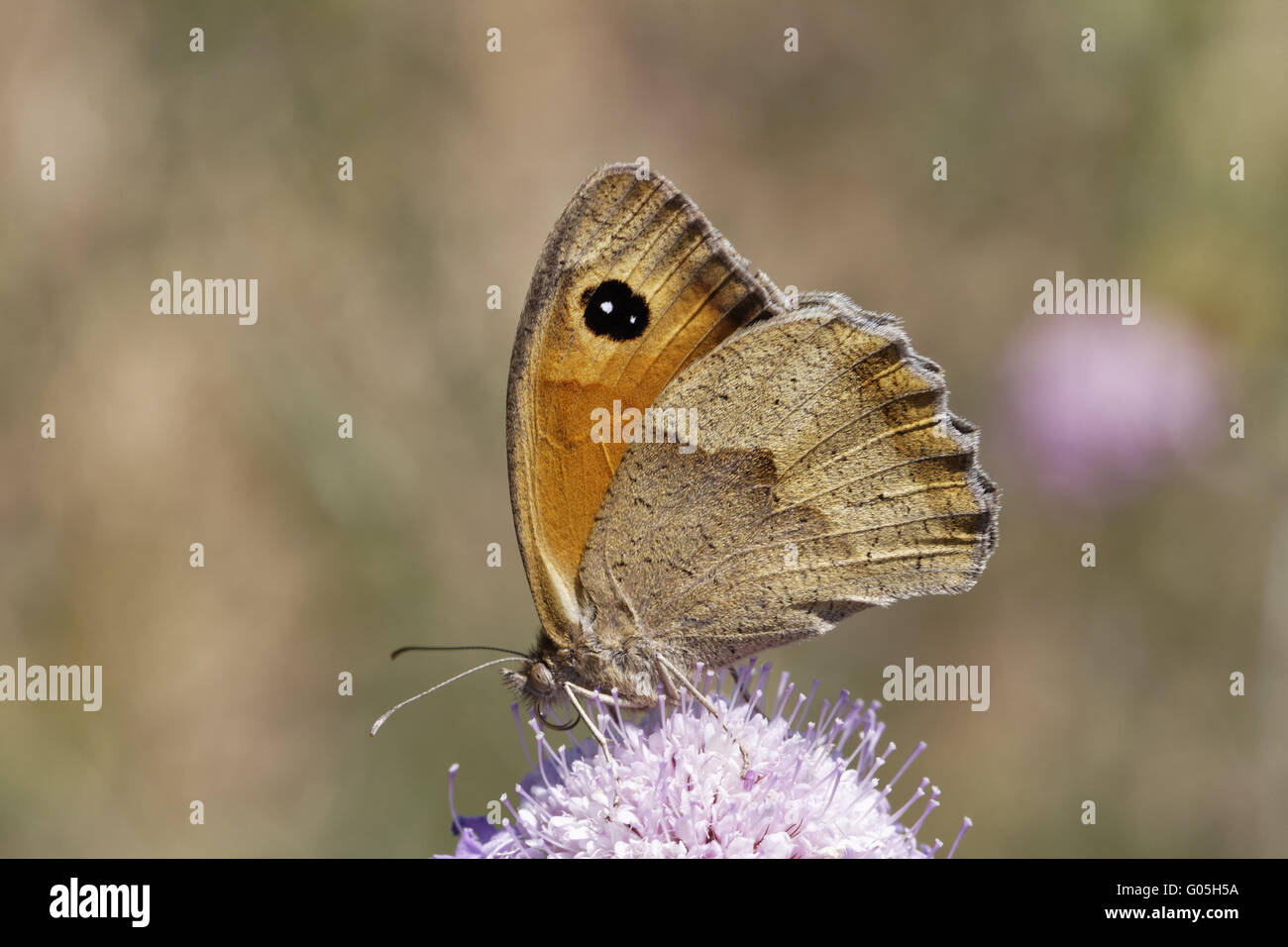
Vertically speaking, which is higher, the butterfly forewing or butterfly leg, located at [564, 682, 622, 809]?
the butterfly forewing

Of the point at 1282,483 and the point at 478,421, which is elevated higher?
the point at 478,421

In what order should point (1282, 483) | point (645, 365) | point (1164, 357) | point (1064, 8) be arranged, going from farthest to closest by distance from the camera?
point (1064, 8) → point (1164, 357) → point (1282, 483) → point (645, 365)

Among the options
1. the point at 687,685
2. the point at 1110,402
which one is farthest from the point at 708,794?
the point at 1110,402

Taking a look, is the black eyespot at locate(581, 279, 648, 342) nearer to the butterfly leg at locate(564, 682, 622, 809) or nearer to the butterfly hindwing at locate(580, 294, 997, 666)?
the butterfly hindwing at locate(580, 294, 997, 666)

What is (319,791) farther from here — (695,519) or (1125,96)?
(1125,96)

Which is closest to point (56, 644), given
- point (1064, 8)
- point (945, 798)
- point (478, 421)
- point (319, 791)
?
point (319, 791)

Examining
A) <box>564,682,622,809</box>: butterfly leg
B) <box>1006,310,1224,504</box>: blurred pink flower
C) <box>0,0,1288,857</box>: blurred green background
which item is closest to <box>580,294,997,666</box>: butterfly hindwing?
<box>564,682,622,809</box>: butterfly leg
